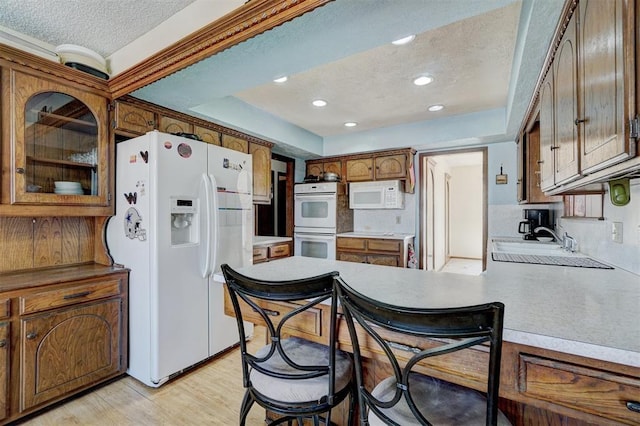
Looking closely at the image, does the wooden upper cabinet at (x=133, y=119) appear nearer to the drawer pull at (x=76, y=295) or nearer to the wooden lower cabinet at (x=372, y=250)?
the drawer pull at (x=76, y=295)

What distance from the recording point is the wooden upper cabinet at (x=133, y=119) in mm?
2275

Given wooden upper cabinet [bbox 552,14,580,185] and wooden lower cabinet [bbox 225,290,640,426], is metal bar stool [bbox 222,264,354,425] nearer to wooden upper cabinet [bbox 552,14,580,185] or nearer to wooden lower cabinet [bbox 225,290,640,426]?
wooden lower cabinet [bbox 225,290,640,426]

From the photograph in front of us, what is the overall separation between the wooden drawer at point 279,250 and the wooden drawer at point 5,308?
6.80ft

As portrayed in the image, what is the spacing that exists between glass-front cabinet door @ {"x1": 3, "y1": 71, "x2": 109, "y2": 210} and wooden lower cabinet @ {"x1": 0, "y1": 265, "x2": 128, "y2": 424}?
54 cm

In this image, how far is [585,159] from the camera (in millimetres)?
1110

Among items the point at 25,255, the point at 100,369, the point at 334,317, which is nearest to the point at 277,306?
the point at 334,317

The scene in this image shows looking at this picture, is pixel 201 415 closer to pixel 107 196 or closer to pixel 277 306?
pixel 277 306

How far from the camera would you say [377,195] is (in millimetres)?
4266

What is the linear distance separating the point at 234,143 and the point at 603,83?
3007 mm

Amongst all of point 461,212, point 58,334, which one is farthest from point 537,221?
point 461,212

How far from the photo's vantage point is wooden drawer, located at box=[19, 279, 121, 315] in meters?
1.75

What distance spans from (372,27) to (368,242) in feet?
9.59

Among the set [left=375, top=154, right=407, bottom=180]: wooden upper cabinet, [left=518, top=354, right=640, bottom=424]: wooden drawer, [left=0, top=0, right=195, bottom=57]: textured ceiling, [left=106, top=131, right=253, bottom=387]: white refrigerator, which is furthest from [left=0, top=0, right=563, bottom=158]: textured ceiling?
[left=518, top=354, right=640, bottom=424]: wooden drawer

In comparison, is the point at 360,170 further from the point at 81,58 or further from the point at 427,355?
the point at 427,355
